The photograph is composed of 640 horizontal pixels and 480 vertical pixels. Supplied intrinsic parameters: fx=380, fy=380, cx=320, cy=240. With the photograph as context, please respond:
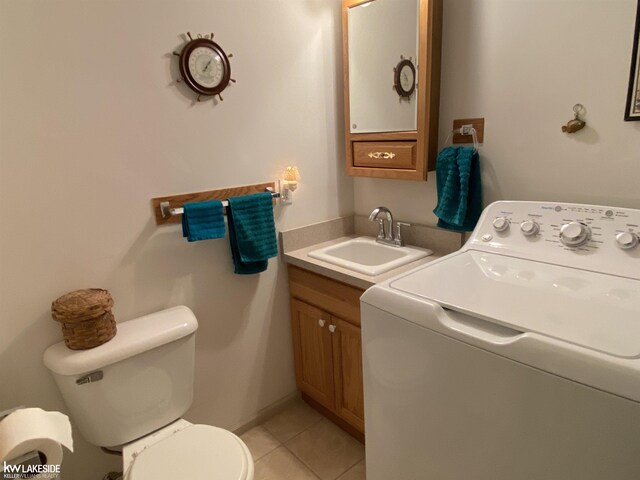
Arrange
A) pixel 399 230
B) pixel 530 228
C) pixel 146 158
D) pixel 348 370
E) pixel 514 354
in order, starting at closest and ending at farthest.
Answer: pixel 514 354
pixel 530 228
pixel 146 158
pixel 348 370
pixel 399 230

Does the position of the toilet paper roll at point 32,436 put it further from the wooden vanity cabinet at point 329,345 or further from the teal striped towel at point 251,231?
the wooden vanity cabinet at point 329,345

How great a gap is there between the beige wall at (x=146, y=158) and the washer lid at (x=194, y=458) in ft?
1.35

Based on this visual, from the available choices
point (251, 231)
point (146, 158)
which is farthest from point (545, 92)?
point (146, 158)

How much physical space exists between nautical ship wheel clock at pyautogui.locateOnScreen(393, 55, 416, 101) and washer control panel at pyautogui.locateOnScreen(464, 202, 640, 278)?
24.1 inches

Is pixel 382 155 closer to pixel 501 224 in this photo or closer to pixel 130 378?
pixel 501 224

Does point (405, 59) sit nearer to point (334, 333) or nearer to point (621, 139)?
point (621, 139)

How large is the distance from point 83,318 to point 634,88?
6.12 ft

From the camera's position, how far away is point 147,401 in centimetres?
136

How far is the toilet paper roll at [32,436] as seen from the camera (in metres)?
0.90

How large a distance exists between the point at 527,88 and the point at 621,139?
0.36m

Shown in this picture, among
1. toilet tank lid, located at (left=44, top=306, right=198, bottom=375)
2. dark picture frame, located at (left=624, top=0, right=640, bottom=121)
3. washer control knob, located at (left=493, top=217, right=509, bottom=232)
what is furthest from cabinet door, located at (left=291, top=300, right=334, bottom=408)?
dark picture frame, located at (left=624, top=0, right=640, bottom=121)

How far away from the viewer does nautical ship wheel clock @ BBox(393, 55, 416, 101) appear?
159cm

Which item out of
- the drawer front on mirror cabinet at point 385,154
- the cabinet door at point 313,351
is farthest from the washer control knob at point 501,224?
the cabinet door at point 313,351

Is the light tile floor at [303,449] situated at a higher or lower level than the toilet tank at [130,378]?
lower
